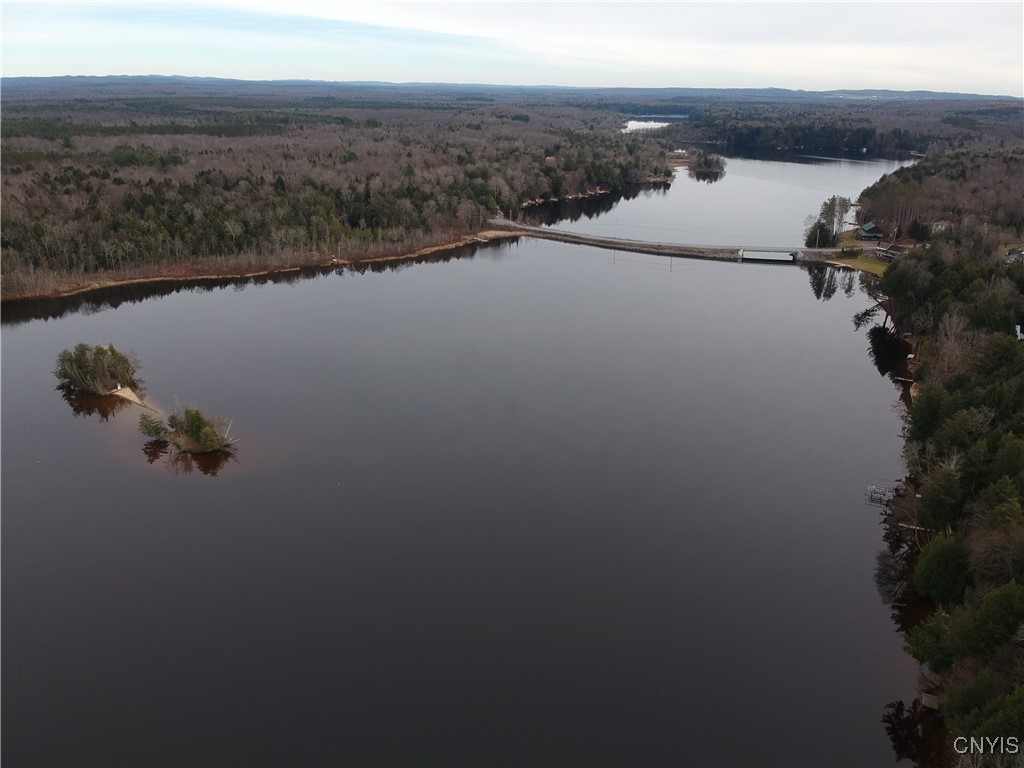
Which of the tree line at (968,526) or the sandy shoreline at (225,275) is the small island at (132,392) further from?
the tree line at (968,526)

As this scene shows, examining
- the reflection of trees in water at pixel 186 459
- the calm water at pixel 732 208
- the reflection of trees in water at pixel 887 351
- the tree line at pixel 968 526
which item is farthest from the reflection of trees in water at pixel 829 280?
the reflection of trees in water at pixel 186 459

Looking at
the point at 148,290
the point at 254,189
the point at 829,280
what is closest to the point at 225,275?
the point at 148,290

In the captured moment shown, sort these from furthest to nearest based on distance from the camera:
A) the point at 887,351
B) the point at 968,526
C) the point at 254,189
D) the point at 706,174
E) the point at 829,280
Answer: the point at 706,174 < the point at 254,189 < the point at 829,280 < the point at 887,351 < the point at 968,526

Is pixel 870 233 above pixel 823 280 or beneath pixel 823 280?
above

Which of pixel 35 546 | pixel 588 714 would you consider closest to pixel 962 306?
pixel 588 714

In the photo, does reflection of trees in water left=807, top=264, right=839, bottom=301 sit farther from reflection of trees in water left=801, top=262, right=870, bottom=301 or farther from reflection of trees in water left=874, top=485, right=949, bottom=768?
reflection of trees in water left=874, top=485, right=949, bottom=768

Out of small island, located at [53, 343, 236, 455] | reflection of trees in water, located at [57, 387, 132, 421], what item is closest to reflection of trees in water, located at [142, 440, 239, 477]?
small island, located at [53, 343, 236, 455]

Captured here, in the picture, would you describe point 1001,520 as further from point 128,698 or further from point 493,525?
point 128,698

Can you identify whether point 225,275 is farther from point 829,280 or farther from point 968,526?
point 968,526
